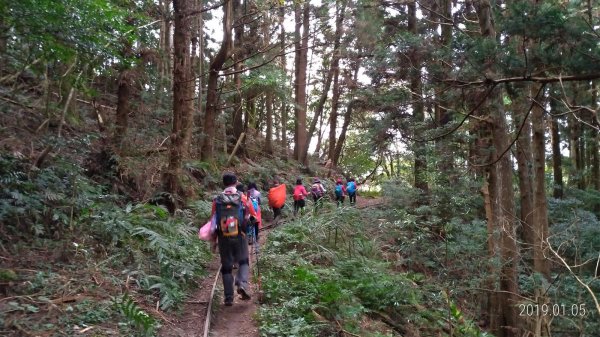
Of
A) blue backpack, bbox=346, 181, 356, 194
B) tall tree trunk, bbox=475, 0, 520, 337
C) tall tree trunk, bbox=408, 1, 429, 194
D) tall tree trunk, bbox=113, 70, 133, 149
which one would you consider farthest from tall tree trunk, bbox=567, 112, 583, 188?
tall tree trunk, bbox=113, 70, 133, 149

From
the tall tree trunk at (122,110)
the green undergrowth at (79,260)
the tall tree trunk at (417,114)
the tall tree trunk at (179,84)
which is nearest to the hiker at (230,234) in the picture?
the green undergrowth at (79,260)

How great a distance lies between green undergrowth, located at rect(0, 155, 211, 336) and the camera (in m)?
5.41

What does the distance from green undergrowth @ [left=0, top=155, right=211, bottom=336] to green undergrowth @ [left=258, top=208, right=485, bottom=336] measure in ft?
4.98

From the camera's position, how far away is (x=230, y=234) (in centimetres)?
697

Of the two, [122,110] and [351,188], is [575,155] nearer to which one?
[351,188]

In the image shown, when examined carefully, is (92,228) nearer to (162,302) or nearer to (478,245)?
(162,302)

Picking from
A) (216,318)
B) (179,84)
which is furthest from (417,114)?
(216,318)

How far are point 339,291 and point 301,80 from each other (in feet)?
64.2

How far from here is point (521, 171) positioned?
40.8 feet

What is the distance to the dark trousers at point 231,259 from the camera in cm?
700

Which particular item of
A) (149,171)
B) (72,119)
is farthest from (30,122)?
(149,171)

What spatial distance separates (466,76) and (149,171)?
325 inches

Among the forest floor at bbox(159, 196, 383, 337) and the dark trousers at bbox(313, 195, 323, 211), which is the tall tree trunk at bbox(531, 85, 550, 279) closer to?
the dark trousers at bbox(313, 195, 323, 211)

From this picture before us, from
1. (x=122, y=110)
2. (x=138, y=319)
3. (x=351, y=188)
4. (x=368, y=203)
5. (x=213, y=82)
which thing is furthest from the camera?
(x=368, y=203)
